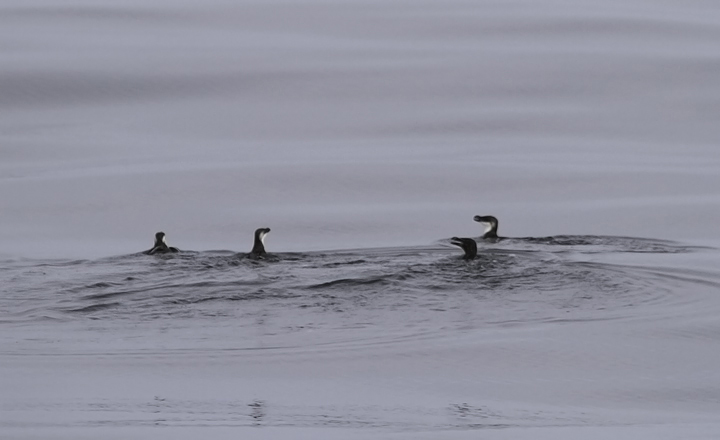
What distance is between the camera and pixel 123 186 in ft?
48.2

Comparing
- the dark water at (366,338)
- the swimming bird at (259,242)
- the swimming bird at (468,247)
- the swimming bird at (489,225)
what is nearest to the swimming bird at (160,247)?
the dark water at (366,338)

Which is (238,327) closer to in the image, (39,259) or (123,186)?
(39,259)

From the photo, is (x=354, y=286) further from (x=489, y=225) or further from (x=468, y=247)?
(x=489, y=225)

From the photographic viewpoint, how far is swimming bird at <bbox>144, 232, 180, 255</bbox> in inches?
451

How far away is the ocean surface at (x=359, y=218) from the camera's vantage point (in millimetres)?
6871

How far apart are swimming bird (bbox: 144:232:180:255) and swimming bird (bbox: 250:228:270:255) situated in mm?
707

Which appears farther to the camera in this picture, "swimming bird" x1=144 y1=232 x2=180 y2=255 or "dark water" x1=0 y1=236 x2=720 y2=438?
"swimming bird" x1=144 y1=232 x2=180 y2=255

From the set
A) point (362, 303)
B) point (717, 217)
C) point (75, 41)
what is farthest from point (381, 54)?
point (362, 303)

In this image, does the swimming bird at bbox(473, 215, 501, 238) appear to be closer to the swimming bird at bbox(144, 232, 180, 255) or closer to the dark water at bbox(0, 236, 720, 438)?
the dark water at bbox(0, 236, 720, 438)

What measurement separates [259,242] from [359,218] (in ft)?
6.18

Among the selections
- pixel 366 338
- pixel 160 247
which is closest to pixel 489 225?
pixel 160 247

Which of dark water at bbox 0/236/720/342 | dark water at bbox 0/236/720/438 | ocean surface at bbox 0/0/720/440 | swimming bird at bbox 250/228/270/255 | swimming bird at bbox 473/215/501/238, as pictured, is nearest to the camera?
dark water at bbox 0/236/720/438

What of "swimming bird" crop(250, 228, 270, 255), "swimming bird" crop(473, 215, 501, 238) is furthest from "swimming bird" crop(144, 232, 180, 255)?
"swimming bird" crop(473, 215, 501, 238)

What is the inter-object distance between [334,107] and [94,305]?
9.66 meters
